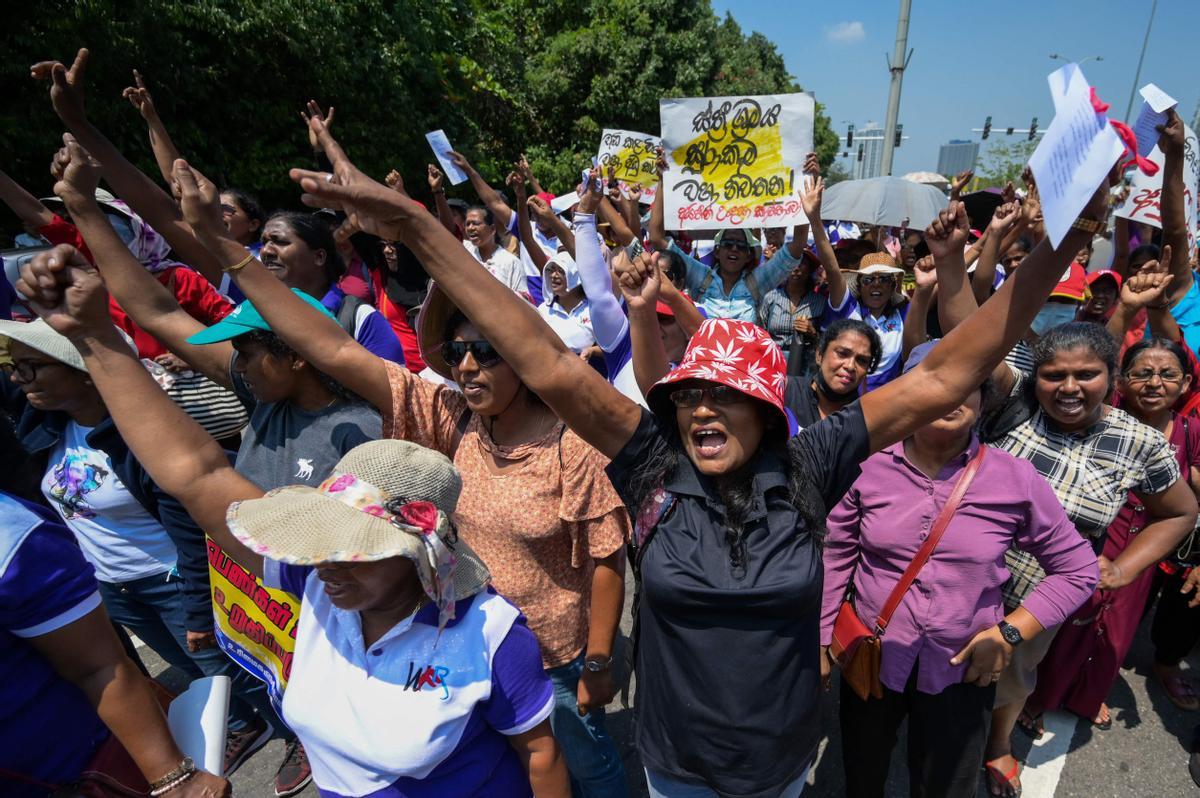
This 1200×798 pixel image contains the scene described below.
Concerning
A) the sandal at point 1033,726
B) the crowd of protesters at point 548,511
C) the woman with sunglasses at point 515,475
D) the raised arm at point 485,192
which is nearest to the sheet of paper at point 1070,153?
the crowd of protesters at point 548,511

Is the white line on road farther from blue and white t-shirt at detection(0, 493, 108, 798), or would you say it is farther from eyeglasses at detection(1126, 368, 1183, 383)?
blue and white t-shirt at detection(0, 493, 108, 798)

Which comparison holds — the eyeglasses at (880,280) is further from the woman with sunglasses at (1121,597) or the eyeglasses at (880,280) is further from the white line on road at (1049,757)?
the white line on road at (1049,757)

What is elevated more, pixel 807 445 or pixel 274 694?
pixel 807 445

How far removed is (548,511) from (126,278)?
1479 millimetres

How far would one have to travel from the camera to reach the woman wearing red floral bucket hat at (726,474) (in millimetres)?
1507

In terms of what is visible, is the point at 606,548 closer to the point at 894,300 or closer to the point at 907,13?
the point at 894,300

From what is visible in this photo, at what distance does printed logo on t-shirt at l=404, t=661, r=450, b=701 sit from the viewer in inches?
56.1

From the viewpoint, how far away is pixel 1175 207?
2814 mm

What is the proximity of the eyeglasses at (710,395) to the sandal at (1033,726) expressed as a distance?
8.46 ft

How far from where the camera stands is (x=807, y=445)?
1680mm

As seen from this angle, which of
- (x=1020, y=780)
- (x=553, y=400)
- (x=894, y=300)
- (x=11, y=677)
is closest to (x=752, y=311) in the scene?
(x=894, y=300)

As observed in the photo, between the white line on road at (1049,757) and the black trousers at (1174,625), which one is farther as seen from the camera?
the black trousers at (1174,625)

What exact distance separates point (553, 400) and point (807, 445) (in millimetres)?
687

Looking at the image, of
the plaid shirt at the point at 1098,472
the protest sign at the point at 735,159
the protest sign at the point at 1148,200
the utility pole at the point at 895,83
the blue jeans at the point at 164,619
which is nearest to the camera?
the plaid shirt at the point at 1098,472
